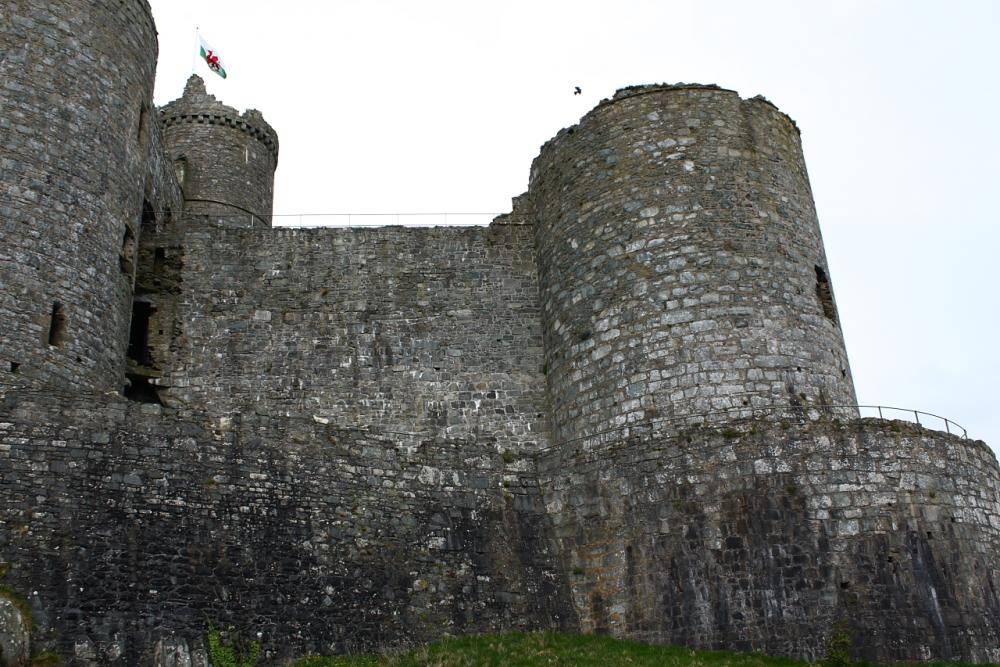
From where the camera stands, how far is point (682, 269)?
16.2 metres

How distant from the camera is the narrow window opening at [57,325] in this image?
1524cm

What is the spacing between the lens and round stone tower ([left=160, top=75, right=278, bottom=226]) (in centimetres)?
2588

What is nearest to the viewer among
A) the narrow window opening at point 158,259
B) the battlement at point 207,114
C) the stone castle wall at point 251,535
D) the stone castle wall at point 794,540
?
the stone castle wall at point 251,535

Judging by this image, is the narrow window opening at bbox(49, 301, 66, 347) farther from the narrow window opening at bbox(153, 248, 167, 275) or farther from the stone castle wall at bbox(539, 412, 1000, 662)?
the stone castle wall at bbox(539, 412, 1000, 662)

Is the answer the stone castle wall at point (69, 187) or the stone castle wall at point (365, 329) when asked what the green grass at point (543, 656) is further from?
the stone castle wall at point (69, 187)

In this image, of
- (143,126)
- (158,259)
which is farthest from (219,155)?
(143,126)

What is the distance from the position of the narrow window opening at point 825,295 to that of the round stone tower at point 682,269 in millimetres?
26

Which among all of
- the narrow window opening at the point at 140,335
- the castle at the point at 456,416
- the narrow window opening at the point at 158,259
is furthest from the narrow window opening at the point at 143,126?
the narrow window opening at the point at 140,335

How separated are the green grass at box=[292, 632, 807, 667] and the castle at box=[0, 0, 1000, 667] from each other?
0.33m

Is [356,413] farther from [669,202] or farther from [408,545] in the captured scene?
[669,202]

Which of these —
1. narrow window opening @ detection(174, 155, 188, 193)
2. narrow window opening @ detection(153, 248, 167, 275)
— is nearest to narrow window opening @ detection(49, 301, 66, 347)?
narrow window opening @ detection(153, 248, 167, 275)

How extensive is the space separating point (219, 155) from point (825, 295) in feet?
52.1

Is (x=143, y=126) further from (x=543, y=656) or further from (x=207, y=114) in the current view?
(x=543, y=656)

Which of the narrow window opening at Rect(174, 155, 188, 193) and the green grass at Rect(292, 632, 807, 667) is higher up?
the narrow window opening at Rect(174, 155, 188, 193)
